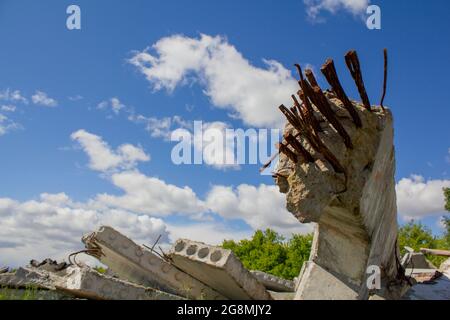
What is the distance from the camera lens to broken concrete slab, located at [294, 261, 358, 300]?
6.47 meters

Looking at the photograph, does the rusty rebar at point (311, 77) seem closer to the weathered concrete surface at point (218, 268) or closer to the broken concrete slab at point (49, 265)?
the weathered concrete surface at point (218, 268)

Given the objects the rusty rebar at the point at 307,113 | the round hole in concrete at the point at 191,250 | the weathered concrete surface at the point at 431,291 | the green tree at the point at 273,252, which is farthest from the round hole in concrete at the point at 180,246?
the green tree at the point at 273,252

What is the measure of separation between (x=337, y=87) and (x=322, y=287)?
3.06 m

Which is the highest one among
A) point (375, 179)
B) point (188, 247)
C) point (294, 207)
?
point (375, 179)

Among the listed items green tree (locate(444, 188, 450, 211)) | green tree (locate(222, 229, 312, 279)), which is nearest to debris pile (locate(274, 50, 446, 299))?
green tree (locate(222, 229, 312, 279))

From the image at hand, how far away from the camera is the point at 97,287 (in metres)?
6.95

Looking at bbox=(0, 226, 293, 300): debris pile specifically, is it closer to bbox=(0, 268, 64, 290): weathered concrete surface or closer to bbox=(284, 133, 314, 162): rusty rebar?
bbox=(0, 268, 64, 290): weathered concrete surface

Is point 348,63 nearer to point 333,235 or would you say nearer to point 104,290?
point 333,235

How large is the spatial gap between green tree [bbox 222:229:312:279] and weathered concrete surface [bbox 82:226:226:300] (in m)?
24.1

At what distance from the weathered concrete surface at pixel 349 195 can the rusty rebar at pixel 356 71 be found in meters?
0.28

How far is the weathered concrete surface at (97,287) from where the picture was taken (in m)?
6.87

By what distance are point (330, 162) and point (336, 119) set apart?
0.57m
